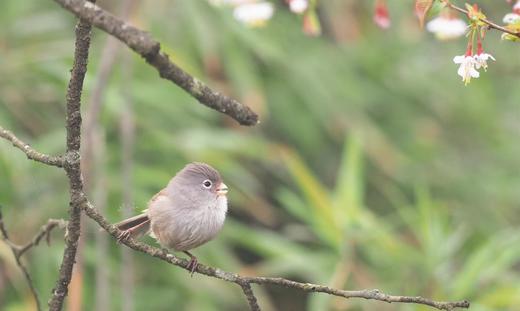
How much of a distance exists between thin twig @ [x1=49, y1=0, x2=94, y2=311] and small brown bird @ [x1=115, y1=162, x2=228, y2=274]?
42 centimetres

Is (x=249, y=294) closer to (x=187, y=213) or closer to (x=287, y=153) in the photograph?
(x=187, y=213)

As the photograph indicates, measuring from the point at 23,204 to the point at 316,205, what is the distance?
4.77 ft

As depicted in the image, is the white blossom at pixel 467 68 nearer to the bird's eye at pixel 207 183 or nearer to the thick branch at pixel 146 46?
the thick branch at pixel 146 46

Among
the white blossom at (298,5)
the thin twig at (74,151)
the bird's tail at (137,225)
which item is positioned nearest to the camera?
the thin twig at (74,151)

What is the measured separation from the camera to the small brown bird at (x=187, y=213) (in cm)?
224

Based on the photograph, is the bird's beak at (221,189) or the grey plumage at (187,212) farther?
the bird's beak at (221,189)

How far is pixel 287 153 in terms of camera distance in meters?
5.10

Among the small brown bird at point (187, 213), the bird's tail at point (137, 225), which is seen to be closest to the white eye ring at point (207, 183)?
the small brown bird at point (187, 213)

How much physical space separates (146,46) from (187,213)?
46.7 inches

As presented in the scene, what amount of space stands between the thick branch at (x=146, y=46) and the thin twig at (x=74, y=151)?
13 cm

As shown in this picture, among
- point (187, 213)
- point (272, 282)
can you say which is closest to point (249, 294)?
point (272, 282)

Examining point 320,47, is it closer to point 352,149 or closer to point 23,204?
point 352,149

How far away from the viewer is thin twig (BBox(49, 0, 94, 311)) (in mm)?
1437

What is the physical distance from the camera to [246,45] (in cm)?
563
